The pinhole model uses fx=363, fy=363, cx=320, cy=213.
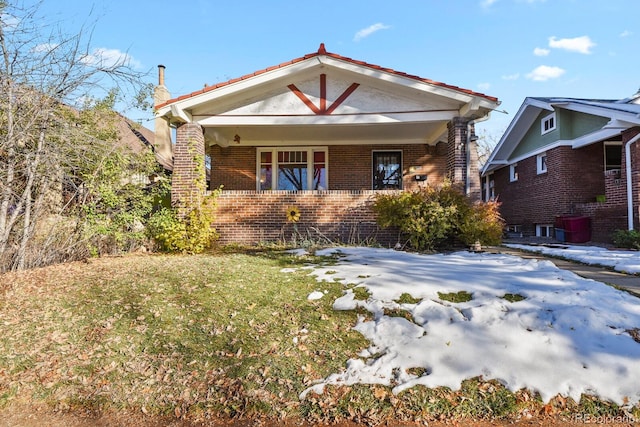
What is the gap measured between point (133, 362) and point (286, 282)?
2.05 m

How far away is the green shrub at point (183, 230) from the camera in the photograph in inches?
294

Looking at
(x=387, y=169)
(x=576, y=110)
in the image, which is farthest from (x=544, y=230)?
(x=387, y=169)

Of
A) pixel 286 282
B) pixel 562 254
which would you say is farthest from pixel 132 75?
pixel 562 254

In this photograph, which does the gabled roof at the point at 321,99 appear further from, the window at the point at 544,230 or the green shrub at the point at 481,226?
the window at the point at 544,230

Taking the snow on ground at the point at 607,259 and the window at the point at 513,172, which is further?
the window at the point at 513,172

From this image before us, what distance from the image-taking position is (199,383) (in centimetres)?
281

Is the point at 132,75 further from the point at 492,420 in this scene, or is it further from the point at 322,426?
the point at 492,420

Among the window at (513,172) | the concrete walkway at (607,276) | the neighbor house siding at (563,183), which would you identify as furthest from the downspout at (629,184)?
the window at (513,172)

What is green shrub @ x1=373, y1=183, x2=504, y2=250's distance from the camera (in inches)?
292

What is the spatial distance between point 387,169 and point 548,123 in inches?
258

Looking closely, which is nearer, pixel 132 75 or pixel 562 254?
pixel 132 75

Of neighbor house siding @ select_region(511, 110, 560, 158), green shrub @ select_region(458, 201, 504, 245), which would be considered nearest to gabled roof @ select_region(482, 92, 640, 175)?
neighbor house siding @ select_region(511, 110, 560, 158)

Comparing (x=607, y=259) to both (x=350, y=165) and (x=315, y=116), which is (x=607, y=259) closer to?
(x=315, y=116)

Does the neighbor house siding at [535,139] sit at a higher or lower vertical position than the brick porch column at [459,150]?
higher
